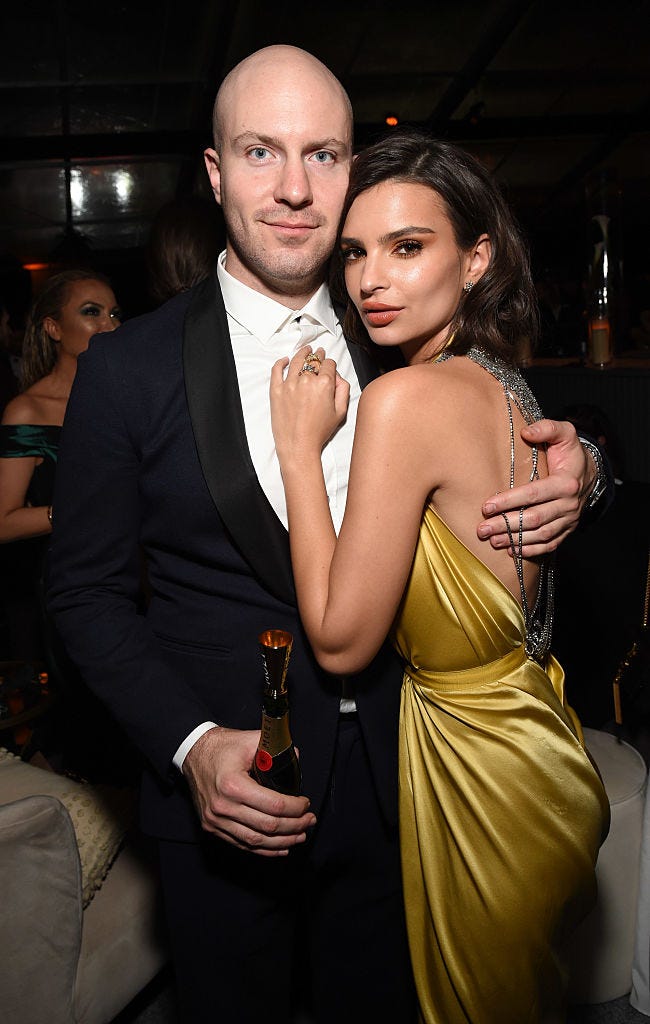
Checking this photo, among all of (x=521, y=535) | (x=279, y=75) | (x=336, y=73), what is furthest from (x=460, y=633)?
(x=336, y=73)

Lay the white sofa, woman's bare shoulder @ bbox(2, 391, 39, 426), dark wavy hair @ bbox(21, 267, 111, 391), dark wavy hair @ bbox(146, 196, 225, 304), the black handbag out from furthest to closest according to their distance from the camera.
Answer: dark wavy hair @ bbox(21, 267, 111, 391) → woman's bare shoulder @ bbox(2, 391, 39, 426) → dark wavy hair @ bbox(146, 196, 225, 304) → the black handbag → the white sofa

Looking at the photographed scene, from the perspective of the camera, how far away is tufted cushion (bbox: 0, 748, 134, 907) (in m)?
2.03

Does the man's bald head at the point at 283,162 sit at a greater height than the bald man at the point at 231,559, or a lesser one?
greater

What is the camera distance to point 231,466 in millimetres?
1321

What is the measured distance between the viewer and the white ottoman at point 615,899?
7.13 ft

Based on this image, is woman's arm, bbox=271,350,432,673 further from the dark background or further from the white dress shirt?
the dark background

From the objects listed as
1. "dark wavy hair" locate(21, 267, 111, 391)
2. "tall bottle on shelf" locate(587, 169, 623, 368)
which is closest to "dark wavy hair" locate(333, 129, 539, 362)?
"dark wavy hair" locate(21, 267, 111, 391)

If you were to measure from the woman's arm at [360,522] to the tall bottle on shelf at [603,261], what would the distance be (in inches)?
119

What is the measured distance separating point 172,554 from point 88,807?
3.26ft

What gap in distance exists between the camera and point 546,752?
1.42 metres

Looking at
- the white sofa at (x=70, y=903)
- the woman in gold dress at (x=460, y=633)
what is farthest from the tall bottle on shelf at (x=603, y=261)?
the white sofa at (x=70, y=903)

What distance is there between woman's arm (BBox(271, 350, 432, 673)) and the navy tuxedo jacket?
8 cm

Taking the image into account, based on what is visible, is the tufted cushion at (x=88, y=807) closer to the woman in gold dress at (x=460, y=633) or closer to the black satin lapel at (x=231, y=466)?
the woman in gold dress at (x=460, y=633)

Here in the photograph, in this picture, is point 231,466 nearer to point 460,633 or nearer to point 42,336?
point 460,633
